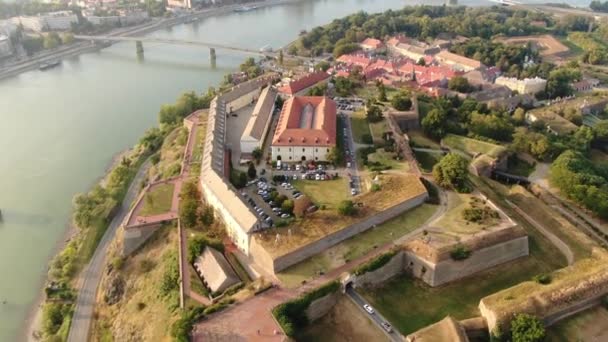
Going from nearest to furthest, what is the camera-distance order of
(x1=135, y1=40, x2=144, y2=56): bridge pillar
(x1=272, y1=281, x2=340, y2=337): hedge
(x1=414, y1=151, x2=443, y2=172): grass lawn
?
(x1=272, y1=281, x2=340, y2=337): hedge < (x1=414, y1=151, x2=443, y2=172): grass lawn < (x1=135, y1=40, x2=144, y2=56): bridge pillar

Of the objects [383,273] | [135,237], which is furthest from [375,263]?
[135,237]

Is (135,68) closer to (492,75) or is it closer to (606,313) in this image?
(492,75)

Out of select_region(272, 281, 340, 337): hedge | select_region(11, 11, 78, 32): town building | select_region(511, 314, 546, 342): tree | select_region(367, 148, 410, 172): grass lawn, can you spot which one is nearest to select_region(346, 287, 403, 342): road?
select_region(272, 281, 340, 337): hedge

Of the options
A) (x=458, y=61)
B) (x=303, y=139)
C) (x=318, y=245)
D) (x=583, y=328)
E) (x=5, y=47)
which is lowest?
(x=583, y=328)

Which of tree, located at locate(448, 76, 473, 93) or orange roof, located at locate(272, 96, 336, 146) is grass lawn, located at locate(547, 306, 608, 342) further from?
tree, located at locate(448, 76, 473, 93)

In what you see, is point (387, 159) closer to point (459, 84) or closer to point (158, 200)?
point (158, 200)

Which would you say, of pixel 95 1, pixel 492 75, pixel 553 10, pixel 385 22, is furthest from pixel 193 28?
pixel 553 10

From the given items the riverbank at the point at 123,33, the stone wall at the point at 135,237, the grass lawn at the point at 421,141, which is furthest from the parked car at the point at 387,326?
the riverbank at the point at 123,33
